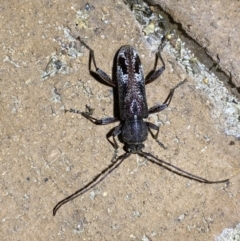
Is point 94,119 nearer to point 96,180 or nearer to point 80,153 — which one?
point 80,153

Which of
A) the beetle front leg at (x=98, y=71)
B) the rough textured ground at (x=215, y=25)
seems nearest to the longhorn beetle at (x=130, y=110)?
the beetle front leg at (x=98, y=71)

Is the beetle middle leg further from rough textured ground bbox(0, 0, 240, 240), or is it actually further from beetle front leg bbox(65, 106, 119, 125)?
beetle front leg bbox(65, 106, 119, 125)

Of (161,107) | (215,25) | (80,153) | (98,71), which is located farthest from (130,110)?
(215,25)

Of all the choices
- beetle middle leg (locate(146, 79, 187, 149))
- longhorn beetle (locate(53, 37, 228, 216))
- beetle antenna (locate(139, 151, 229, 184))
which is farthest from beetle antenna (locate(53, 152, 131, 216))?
beetle middle leg (locate(146, 79, 187, 149))

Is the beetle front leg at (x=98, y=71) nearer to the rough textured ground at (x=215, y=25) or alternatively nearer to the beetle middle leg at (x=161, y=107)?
the beetle middle leg at (x=161, y=107)

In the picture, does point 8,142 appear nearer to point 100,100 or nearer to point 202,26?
point 100,100
